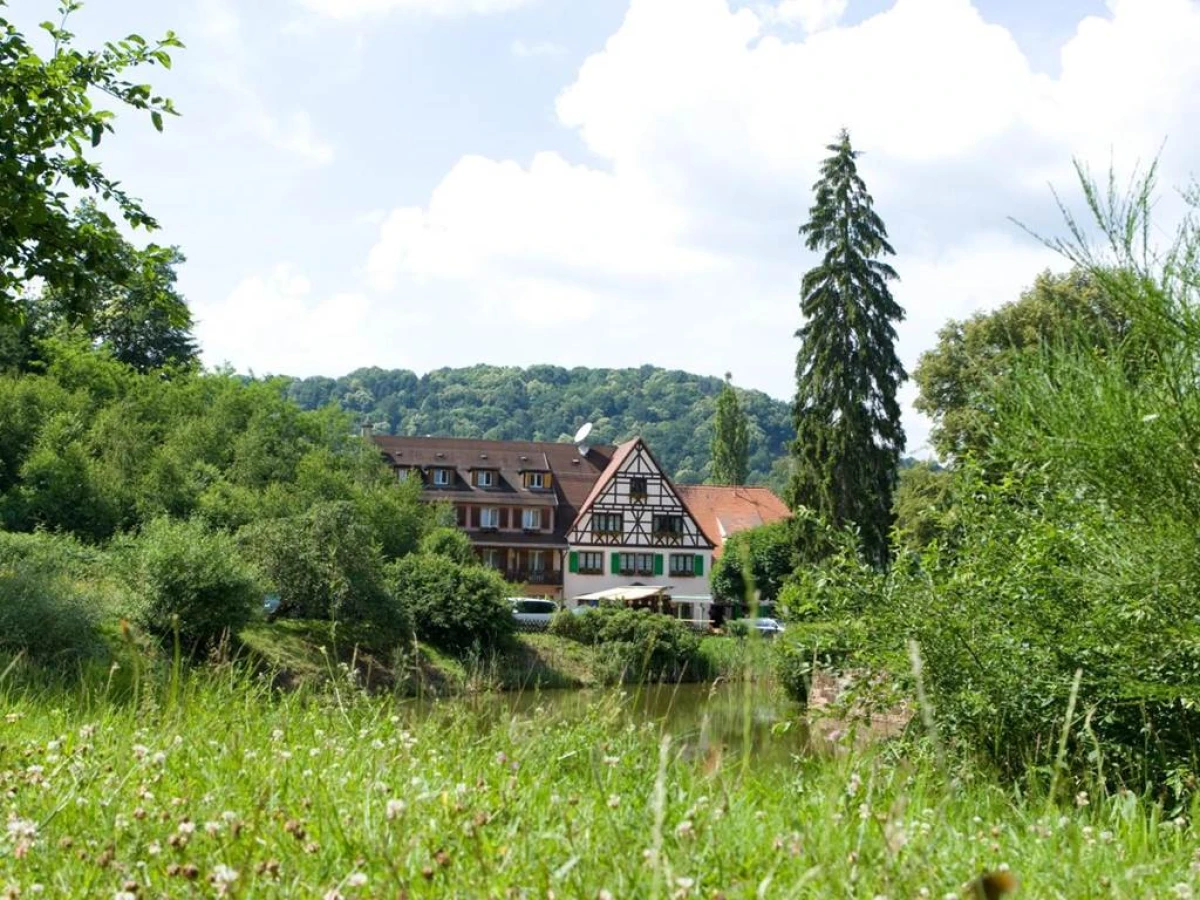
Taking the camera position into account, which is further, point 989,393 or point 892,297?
point 892,297

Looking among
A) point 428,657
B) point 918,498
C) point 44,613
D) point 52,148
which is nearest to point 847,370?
point 918,498

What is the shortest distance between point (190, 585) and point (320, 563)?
260 inches

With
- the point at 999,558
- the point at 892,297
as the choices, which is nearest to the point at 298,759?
the point at 999,558

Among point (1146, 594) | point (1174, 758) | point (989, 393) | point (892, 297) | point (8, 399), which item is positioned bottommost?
point (1174, 758)

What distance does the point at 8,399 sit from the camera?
38094 millimetres

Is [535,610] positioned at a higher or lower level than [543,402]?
lower

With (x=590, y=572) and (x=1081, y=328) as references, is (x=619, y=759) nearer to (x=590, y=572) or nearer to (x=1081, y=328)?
(x=1081, y=328)

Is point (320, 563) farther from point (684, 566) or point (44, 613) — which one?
point (684, 566)

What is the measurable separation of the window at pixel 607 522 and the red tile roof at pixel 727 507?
3110 mm

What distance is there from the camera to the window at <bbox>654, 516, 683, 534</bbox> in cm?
6006

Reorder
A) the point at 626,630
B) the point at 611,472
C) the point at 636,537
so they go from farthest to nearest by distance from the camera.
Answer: the point at 611,472
the point at 636,537
the point at 626,630

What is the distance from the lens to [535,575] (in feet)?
202

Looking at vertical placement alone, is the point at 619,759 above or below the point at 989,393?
below

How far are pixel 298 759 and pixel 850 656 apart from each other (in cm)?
861
